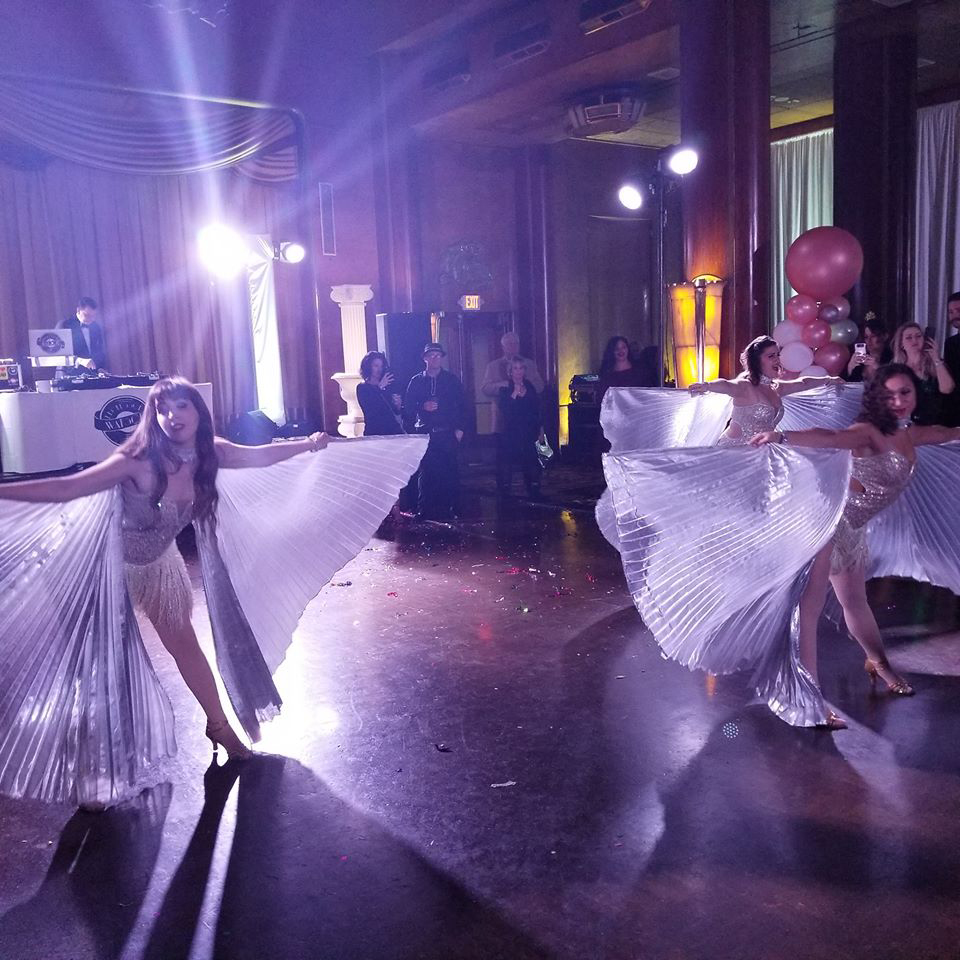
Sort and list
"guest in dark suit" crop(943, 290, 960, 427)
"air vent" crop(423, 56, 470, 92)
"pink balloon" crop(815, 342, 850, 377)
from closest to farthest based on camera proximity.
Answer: "guest in dark suit" crop(943, 290, 960, 427) < "pink balloon" crop(815, 342, 850, 377) < "air vent" crop(423, 56, 470, 92)

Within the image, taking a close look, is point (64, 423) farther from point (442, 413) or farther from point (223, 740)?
point (223, 740)

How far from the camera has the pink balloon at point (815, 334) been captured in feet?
24.7

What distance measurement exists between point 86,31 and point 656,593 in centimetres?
778

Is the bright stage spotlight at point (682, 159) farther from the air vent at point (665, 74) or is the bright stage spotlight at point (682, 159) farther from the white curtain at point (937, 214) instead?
the white curtain at point (937, 214)

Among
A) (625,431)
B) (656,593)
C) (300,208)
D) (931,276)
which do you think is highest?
(300,208)

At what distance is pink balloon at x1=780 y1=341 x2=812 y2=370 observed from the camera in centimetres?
→ 719

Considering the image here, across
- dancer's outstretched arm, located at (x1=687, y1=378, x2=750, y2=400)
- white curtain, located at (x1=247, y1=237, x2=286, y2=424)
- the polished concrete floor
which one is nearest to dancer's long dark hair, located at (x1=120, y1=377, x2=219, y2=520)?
the polished concrete floor

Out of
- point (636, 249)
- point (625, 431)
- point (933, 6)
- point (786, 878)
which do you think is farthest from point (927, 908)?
point (636, 249)

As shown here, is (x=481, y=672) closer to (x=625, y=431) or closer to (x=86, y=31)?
(x=625, y=431)

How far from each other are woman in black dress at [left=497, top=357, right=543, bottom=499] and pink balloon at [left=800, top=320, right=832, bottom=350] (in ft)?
7.34

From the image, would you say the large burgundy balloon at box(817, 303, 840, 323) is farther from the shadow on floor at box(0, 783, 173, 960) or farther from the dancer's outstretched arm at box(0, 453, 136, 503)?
the shadow on floor at box(0, 783, 173, 960)

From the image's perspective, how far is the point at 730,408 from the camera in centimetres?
491

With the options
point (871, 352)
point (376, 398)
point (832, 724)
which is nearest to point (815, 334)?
point (871, 352)

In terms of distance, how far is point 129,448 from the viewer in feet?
9.62
